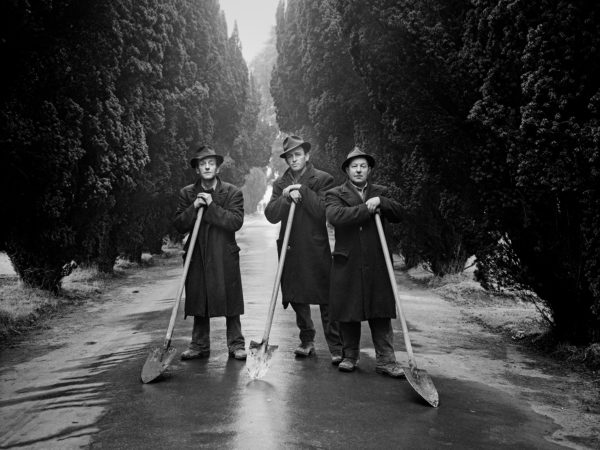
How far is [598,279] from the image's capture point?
563 centimetres

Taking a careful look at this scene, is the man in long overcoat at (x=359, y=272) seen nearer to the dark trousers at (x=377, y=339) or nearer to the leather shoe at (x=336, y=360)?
the dark trousers at (x=377, y=339)

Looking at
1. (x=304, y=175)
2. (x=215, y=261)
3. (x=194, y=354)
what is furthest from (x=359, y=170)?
(x=194, y=354)

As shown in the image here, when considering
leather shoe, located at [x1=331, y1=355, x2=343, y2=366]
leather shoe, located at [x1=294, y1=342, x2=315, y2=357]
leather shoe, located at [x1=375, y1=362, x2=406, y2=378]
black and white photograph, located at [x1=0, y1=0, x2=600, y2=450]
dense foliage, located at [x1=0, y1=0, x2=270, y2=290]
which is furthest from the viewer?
dense foliage, located at [x1=0, y1=0, x2=270, y2=290]

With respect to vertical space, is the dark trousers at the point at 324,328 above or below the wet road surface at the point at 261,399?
above

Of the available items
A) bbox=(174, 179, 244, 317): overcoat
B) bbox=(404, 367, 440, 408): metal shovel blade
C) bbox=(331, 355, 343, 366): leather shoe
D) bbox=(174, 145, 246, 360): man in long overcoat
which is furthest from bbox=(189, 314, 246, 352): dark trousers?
bbox=(404, 367, 440, 408): metal shovel blade

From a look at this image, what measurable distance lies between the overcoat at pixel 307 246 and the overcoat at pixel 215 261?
1.50 ft

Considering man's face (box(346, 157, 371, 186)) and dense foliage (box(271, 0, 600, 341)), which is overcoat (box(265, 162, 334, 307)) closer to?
man's face (box(346, 157, 371, 186))

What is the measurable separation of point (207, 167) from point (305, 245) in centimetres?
128

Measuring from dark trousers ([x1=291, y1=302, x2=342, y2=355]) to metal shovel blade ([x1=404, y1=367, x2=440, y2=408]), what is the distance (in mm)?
1175

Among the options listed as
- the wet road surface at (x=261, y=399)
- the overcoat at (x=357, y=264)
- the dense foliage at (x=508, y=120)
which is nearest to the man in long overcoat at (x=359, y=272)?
the overcoat at (x=357, y=264)

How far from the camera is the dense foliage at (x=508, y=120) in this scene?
18.7 feet

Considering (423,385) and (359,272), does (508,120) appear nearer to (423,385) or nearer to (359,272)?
(359,272)

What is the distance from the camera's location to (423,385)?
484cm

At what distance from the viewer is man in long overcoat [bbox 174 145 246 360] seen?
20.1ft
